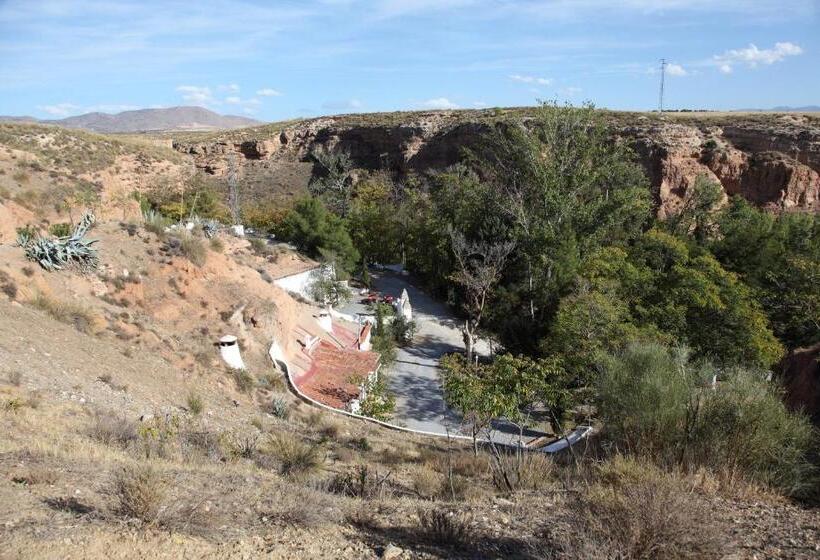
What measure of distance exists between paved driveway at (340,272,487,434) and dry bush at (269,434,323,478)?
447 centimetres

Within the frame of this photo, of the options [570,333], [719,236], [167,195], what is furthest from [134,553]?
[167,195]

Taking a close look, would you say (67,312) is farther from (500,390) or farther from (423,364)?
(423,364)

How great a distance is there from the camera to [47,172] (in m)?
35.1

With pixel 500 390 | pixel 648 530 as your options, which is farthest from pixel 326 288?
pixel 648 530

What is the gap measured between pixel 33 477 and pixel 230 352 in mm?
8398

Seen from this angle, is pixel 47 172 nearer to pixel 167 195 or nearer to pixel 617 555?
pixel 167 195

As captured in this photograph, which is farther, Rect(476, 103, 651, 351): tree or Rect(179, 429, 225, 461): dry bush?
Rect(476, 103, 651, 351): tree

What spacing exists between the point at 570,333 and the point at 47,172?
33.3 metres

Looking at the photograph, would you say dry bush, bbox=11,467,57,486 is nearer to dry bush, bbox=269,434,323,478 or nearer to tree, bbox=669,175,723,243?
dry bush, bbox=269,434,323,478

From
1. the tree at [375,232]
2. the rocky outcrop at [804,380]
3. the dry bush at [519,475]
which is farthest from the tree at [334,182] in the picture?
the dry bush at [519,475]

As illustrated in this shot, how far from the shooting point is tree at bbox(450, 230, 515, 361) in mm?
23953

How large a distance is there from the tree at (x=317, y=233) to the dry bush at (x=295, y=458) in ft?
83.1

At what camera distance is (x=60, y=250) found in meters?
13.0

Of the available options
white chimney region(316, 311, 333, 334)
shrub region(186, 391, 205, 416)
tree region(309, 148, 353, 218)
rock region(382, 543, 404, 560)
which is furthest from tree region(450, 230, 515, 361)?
tree region(309, 148, 353, 218)
